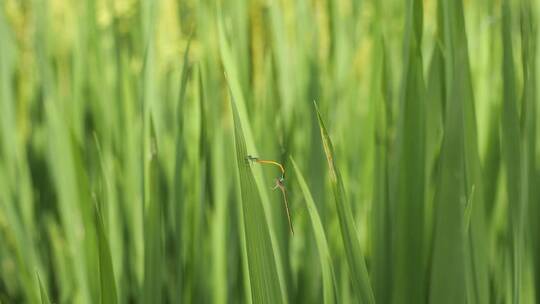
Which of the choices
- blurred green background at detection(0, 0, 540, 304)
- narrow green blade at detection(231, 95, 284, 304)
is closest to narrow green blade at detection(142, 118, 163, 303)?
blurred green background at detection(0, 0, 540, 304)

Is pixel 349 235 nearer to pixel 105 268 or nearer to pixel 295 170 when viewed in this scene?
pixel 295 170

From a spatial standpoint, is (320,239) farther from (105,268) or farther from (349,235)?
(105,268)

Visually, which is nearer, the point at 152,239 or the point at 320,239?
the point at 320,239

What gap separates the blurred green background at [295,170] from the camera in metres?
0.41

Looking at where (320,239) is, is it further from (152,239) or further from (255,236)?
(152,239)

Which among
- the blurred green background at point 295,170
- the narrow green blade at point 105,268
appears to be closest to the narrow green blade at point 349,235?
the blurred green background at point 295,170

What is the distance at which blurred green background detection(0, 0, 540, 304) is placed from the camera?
407mm

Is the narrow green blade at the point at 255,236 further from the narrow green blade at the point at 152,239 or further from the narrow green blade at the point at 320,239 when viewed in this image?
the narrow green blade at the point at 152,239

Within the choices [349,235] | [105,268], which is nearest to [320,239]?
[349,235]

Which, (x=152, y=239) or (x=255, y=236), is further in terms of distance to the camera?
(x=152, y=239)

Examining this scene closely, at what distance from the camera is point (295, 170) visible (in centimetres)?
36

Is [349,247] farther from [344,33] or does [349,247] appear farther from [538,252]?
[344,33]

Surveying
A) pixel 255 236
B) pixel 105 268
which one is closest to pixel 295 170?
pixel 255 236

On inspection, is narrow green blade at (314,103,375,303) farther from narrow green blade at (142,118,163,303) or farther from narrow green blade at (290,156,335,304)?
narrow green blade at (142,118,163,303)
